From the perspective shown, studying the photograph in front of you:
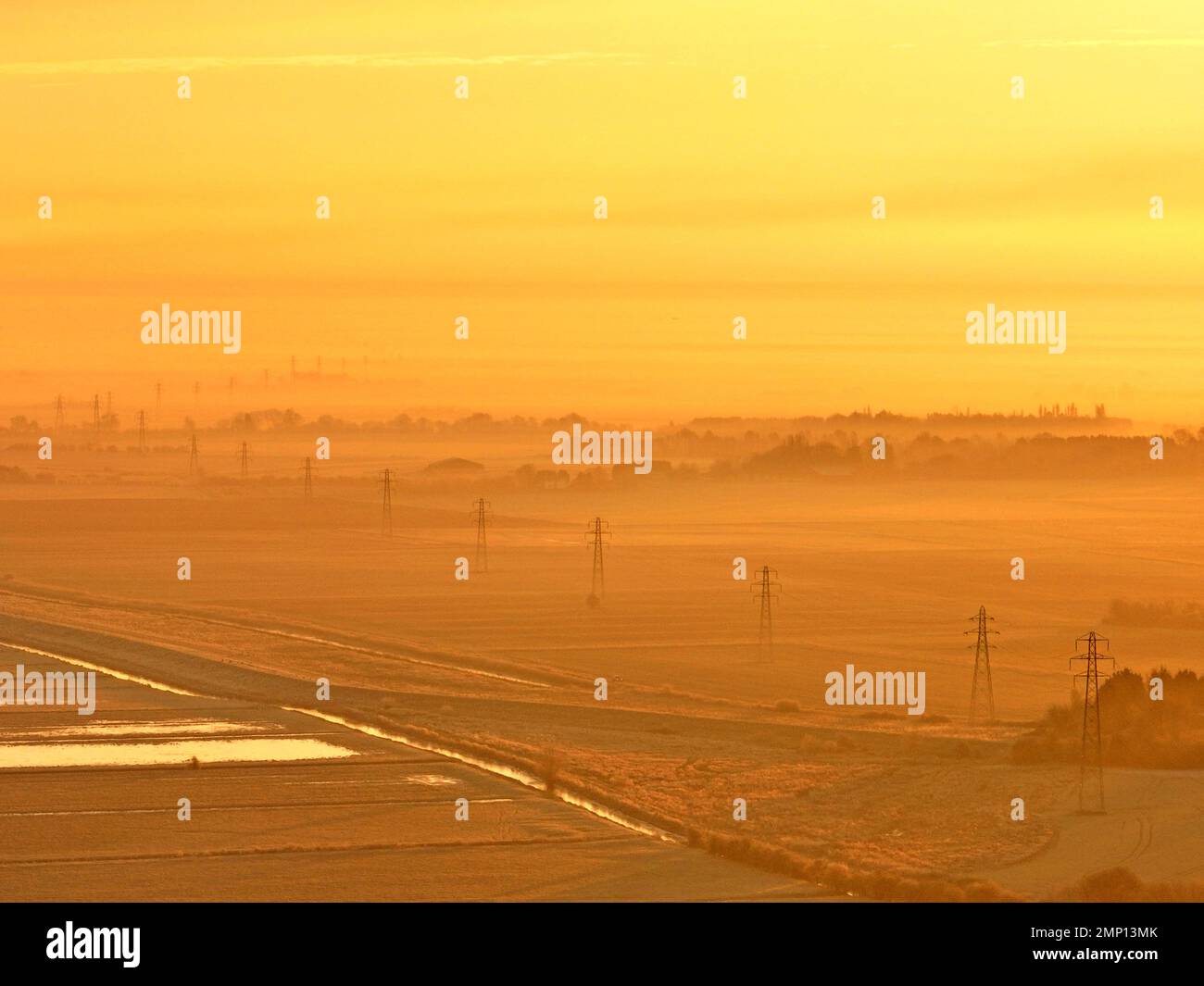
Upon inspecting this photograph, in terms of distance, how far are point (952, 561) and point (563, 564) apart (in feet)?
119

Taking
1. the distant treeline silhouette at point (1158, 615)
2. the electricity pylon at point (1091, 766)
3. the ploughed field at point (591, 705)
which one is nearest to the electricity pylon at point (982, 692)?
the ploughed field at point (591, 705)

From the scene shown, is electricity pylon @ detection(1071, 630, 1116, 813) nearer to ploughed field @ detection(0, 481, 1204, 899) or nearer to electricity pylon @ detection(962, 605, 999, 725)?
ploughed field @ detection(0, 481, 1204, 899)

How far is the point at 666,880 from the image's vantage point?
117 feet

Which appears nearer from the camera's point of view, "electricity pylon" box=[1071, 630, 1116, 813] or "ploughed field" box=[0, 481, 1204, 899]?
"ploughed field" box=[0, 481, 1204, 899]

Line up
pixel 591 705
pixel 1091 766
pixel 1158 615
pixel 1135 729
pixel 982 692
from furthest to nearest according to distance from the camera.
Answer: pixel 1158 615
pixel 982 692
pixel 591 705
pixel 1135 729
pixel 1091 766

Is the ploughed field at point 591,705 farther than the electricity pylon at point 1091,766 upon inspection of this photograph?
No

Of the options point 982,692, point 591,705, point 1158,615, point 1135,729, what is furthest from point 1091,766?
point 1158,615

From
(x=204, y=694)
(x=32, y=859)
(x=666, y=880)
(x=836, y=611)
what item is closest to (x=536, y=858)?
(x=666, y=880)

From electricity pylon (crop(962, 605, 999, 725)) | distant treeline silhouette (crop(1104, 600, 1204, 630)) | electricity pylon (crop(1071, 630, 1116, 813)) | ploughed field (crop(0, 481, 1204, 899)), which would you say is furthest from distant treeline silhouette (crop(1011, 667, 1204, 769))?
distant treeline silhouette (crop(1104, 600, 1204, 630))

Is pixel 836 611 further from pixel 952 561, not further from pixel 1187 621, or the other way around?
pixel 952 561

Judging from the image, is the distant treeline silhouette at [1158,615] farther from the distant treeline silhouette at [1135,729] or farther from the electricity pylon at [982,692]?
the distant treeline silhouette at [1135,729]

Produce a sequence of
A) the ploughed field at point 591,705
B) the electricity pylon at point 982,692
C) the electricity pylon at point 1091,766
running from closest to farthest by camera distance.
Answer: the ploughed field at point 591,705 → the electricity pylon at point 1091,766 → the electricity pylon at point 982,692

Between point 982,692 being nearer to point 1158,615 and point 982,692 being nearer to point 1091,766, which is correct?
point 1091,766
